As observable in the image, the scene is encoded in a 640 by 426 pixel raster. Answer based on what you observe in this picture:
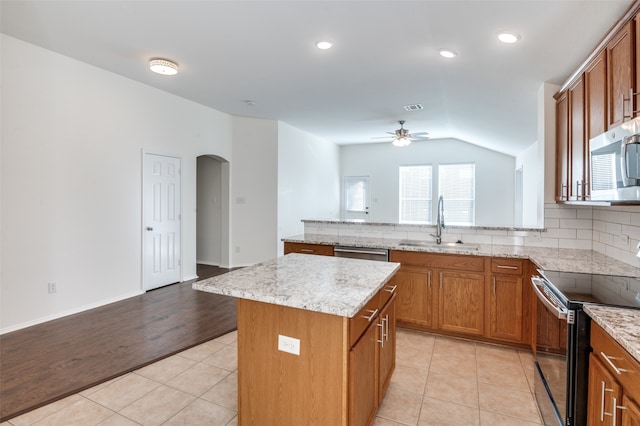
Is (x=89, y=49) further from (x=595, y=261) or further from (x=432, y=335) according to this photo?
(x=595, y=261)

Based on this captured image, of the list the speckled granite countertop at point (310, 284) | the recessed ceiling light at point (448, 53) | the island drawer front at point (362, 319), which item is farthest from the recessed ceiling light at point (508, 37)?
the island drawer front at point (362, 319)

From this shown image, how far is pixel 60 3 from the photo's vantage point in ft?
8.48

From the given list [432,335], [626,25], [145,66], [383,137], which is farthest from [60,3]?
[383,137]

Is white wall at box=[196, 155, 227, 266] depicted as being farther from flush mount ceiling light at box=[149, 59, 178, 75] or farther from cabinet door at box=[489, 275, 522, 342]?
cabinet door at box=[489, 275, 522, 342]

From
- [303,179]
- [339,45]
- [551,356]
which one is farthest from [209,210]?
[551,356]

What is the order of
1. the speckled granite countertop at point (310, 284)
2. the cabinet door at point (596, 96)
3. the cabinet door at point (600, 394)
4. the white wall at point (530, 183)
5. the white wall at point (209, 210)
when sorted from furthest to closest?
the white wall at point (209, 210)
the white wall at point (530, 183)
the cabinet door at point (596, 96)
the speckled granite countertop at point (310, 284)
the cabinet door at point (600, 394)

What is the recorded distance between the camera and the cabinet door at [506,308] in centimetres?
281

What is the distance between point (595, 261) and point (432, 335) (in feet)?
4.95

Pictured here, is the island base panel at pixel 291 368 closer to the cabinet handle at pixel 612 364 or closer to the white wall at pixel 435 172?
the cabinet handle at pixel 612 364

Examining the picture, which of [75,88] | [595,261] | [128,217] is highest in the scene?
[75,88]

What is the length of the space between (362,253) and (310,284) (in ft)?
5.75

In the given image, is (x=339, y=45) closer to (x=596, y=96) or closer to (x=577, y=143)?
(x=596, y=96)

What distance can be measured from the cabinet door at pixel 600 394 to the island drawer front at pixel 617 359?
27 mm

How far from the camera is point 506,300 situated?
2848mm
